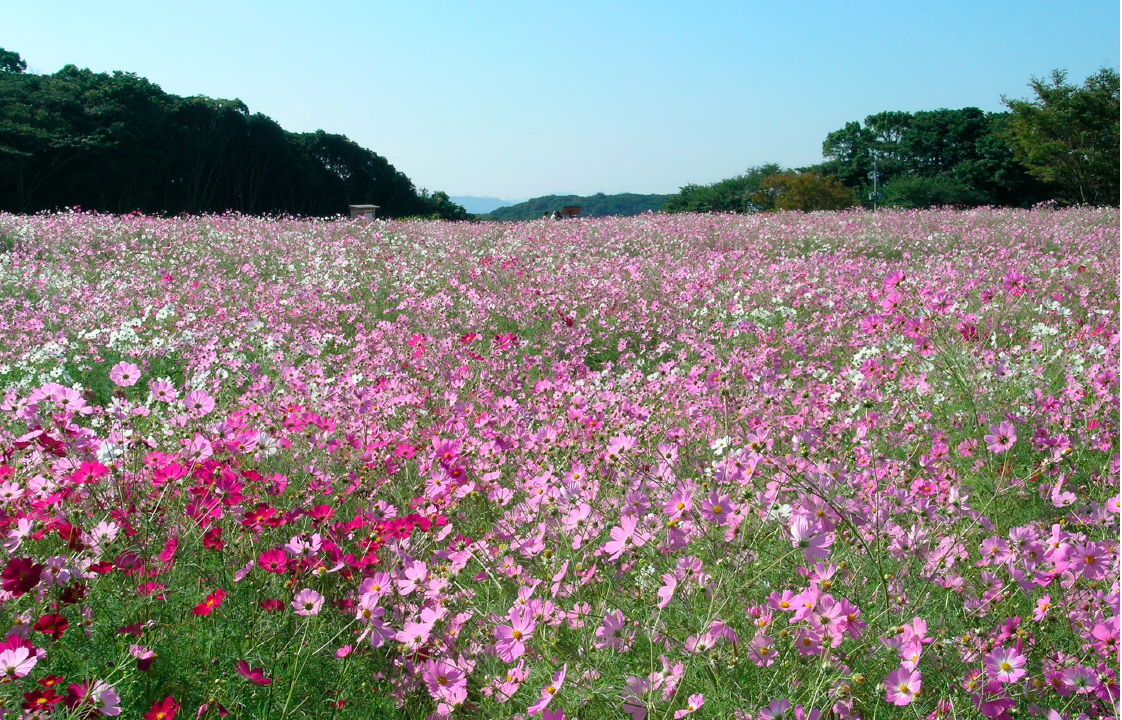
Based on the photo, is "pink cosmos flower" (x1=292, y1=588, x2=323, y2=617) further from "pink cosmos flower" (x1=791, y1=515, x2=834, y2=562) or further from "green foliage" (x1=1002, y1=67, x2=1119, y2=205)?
"green foliage" (x1=1002, y1=67, x2=1119, y2=205)

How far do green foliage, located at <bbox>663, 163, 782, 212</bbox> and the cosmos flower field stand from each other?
135 feet

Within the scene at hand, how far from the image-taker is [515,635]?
53.7 inches

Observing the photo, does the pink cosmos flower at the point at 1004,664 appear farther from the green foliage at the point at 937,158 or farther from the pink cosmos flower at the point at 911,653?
the green foliage at the point at 937,158

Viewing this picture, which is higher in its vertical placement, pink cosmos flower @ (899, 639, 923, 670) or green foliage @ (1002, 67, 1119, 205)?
green foliage @ (1002, 67, 1119, 205)

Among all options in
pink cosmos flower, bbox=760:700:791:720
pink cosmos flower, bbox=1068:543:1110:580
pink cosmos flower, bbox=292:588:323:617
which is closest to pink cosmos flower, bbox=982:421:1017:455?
pink cosmos flower, bbox=1068:543:1110:580

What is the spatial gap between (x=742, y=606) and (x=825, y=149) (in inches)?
2382

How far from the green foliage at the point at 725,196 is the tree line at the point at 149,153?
15984mm

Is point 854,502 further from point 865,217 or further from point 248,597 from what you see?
point 865,217

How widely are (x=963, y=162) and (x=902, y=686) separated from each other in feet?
171

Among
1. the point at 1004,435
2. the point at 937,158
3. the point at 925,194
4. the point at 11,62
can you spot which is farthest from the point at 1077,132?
the point at 11,62

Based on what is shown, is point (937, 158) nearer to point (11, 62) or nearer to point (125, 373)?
point (11, 62)

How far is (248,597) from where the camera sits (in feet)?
6.25

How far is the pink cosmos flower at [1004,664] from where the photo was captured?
1285 millimetres

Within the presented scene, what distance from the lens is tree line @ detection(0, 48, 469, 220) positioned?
24.8 meters
